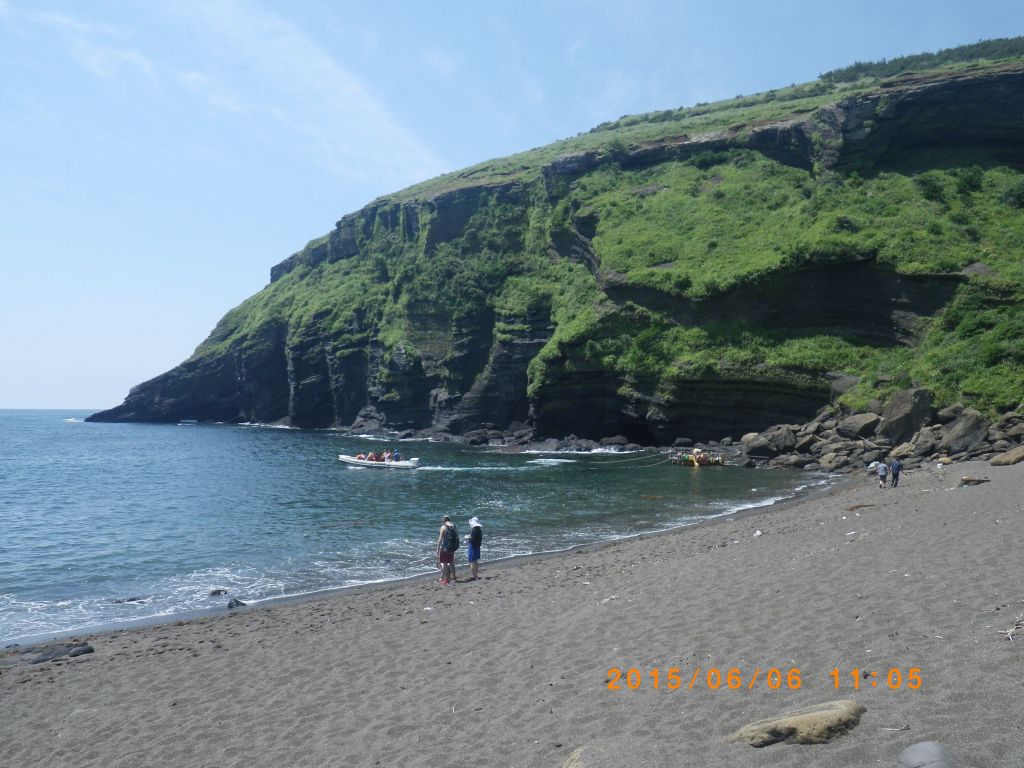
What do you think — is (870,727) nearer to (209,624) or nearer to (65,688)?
(65,688)

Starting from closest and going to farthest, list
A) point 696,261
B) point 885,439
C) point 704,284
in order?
point 885,439, point 704,284, point 696,261

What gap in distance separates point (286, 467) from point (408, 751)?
151 feet

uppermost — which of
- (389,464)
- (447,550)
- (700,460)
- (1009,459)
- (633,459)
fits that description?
(1009,459)

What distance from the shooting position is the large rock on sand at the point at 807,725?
5844 mm

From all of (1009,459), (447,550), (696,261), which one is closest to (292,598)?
(447,550)

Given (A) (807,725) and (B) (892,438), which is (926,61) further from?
(A) (807,725)

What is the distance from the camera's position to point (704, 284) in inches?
2205

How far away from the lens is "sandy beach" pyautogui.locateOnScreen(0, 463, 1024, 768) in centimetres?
662

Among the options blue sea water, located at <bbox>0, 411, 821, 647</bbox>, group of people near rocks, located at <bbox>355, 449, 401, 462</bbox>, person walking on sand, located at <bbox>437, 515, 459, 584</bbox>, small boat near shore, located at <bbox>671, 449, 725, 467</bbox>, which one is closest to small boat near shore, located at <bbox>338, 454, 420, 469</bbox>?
group of people near rocks, located at <bbox>355, 449, 401, 462</bbox>

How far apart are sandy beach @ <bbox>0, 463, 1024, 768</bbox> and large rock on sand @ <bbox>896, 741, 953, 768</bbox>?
13cm

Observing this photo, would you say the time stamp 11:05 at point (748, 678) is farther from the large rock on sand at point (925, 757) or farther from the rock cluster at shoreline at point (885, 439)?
the rock cluster at shoreline at point (885, 439)

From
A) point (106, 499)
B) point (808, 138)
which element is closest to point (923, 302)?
point (808, 138)

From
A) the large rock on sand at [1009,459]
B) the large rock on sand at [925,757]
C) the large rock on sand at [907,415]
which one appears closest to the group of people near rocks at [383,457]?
the large rock on sand at [907,415]

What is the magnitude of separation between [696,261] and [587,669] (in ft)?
178
